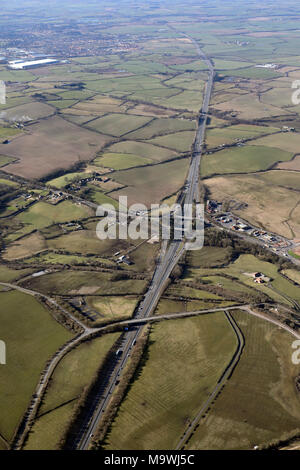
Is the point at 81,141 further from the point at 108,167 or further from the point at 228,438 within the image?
the point at 228,438

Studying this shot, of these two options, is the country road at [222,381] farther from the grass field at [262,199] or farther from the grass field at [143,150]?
the grass field at [143,150]

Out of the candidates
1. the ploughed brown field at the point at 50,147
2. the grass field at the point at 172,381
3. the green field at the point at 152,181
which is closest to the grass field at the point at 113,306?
the grass field at the point at 172,381

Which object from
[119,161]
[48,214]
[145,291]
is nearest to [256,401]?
[145,291]

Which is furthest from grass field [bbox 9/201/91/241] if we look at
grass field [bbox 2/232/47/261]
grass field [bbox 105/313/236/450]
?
grass field [bbox 105/313/236/450]

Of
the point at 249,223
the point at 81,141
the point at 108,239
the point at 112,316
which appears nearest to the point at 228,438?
the point at 112,316

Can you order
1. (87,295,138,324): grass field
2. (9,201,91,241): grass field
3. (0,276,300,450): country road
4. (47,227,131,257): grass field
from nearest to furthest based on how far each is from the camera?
1. (0,276,300,450): country road
2. (87,295,138,324): grass field
3. (47,227,131,257): grass field
4. (9,201,91,241): grass field

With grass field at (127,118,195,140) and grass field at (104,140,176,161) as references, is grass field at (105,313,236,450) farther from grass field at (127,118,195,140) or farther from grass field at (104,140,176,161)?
grass field at (127,118,195,140)
